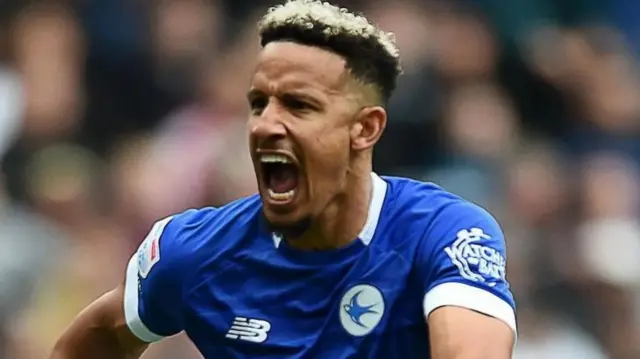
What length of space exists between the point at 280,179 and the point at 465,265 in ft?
1.84

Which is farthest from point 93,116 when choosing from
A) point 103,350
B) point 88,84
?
point 103,350

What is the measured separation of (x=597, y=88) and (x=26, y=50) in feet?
9.95

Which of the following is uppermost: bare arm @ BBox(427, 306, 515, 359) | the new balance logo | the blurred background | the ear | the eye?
the eye

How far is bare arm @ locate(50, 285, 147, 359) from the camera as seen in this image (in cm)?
471

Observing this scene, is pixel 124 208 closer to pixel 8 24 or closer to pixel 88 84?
pixel 88 84

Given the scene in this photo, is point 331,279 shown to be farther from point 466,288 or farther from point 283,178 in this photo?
point 466,288

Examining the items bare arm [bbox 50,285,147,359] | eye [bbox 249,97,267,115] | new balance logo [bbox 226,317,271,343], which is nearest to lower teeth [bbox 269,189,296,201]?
eye [bbox 249,97,267,115]

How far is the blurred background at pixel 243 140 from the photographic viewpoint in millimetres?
7215

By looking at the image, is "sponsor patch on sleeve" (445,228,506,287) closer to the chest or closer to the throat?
the chest

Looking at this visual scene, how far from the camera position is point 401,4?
857 cm

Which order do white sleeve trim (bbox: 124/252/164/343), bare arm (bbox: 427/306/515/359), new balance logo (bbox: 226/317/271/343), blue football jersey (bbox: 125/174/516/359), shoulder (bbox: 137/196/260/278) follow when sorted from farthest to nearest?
white sleeve trim (bbox: 124/252/164/343) → shoulder (bbox: 137/196/260/278) → new balance logo (bbox: 226/317/271/343) → blue football jersey (bbox: 125/174/516/359) → bare arm (bbox: 427/306/515/359)

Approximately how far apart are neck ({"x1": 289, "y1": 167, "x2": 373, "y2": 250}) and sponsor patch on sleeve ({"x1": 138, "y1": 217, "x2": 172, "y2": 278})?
0.48 m

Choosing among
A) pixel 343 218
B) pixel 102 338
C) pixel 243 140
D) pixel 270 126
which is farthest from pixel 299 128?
pixel 243 140

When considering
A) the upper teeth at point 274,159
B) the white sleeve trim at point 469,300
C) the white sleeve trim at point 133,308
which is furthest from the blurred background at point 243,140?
the white sleeve trim at point 469,300
